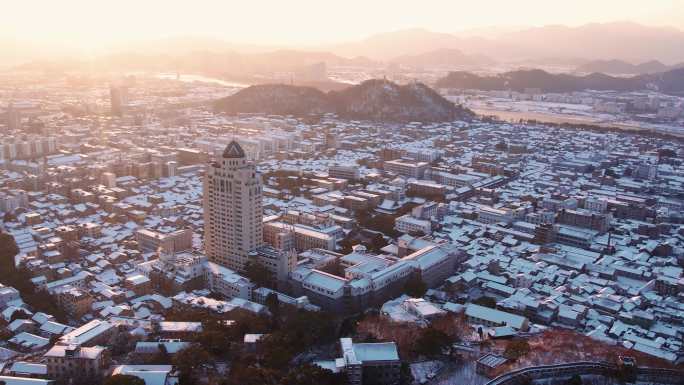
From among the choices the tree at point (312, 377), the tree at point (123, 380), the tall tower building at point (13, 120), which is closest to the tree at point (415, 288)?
the tree at point (312, 377)

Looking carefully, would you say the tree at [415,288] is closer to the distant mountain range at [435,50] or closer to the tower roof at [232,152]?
the tower roof at [232,152]

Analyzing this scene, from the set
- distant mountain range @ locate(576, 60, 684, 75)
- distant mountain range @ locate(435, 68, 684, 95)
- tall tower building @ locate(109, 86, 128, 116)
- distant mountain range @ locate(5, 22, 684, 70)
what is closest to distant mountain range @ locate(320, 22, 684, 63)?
distant mountain range @ locate(5, 22, 684, 70)

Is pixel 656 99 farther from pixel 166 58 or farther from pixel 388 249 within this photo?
pixel 166 58

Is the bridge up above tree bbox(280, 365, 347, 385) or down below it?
below

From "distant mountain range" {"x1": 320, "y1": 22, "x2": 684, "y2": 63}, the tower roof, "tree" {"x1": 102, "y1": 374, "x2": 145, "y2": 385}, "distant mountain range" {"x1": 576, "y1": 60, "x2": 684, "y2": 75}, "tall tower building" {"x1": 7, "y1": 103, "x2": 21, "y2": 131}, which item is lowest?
"tree" {"x1": 102, "y1": 374, "x2": 145, "y2": 385}

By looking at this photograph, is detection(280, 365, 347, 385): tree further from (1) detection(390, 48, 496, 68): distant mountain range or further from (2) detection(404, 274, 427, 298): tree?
(1) detection(390, 48, 496, 68): distant mountain range

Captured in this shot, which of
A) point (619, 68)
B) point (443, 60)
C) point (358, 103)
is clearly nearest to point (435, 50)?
point (443, 60)

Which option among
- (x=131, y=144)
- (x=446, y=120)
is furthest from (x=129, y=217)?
(x=446, y=120)
